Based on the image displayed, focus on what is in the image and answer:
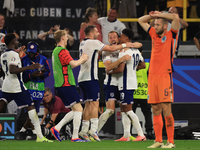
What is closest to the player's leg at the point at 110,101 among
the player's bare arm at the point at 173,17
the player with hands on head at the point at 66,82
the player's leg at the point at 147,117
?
the player with hands on head at the point at 66,82

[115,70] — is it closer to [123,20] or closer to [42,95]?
[42,95]

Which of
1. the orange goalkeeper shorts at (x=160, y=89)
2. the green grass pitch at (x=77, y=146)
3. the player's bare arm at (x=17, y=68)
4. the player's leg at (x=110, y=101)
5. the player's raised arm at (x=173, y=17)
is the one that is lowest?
the green grass pitch at (x=77, y=146)

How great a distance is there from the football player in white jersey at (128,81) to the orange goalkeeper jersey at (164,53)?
70.8 inches

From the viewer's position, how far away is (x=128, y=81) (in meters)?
8.20

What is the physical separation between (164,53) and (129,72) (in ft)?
6.67

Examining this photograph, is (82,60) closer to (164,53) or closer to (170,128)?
(164,53)

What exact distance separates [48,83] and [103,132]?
201 centimetres

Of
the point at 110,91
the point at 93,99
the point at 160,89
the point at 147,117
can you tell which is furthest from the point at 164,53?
the point at 147,117

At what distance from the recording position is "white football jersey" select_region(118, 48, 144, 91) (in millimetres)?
8180

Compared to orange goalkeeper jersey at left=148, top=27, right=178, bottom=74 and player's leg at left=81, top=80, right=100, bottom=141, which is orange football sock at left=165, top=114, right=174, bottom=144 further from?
player's leg at left=81, top=80, right=100, bottom=141

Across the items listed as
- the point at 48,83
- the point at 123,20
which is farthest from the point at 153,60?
the point at 123,20

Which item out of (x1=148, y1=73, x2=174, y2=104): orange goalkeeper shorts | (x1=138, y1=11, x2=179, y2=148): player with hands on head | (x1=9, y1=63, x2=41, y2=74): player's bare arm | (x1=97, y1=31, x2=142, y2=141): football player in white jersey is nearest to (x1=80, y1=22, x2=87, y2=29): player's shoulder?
(x1=97, y1=31, x2=142, y2=141): football player in white jersey

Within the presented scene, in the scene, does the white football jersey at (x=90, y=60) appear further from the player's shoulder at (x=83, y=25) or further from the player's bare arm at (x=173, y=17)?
the player's shoulder at (x=83, y=25)

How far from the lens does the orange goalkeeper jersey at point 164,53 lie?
6.31 m
